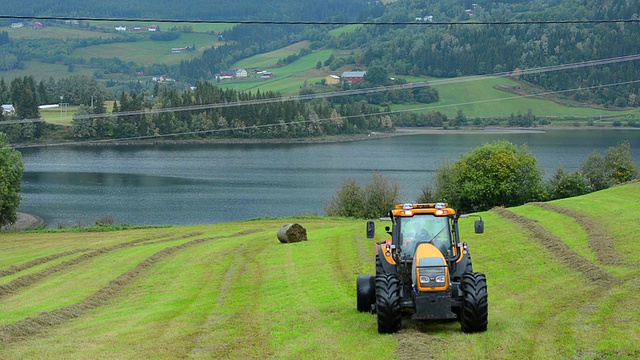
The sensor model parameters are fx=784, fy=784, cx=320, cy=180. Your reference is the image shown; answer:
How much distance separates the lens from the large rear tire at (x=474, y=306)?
15781 mm

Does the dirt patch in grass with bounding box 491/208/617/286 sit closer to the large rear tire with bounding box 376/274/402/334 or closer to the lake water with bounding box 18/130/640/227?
the large rear tire with bounding box 376/274/402/334

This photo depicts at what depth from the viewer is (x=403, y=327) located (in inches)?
662

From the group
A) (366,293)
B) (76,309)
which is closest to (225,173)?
(76,309)

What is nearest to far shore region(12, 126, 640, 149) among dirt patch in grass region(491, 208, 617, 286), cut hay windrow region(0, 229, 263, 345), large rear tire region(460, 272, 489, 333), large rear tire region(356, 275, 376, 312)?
cut hay windrow region(0, 229, 263, 345)

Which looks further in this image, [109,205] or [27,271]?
[109,205]

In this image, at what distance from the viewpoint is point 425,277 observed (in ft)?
51.1

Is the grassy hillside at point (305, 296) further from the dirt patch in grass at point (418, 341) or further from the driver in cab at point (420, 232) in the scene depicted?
the driver in cab at point (420, 232)

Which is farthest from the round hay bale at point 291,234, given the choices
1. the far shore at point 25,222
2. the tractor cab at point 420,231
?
the far shore at point 25,222

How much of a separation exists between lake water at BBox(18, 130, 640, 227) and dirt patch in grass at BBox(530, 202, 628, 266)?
129 ft

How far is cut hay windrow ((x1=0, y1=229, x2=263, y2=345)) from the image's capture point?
18.0 meters

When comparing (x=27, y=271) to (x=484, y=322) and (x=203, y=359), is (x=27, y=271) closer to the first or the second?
(x=203, y=359)

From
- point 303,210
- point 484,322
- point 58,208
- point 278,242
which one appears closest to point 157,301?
point 484,322

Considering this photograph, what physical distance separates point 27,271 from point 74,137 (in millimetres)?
121306

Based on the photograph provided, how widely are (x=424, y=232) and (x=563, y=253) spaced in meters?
11.2
